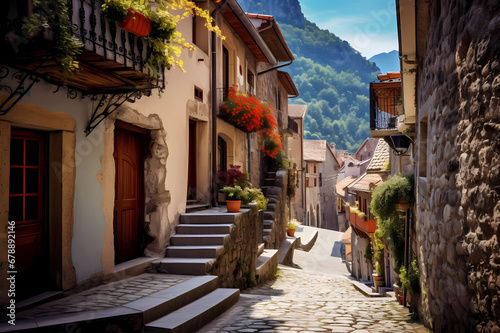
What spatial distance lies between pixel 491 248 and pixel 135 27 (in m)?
3.92

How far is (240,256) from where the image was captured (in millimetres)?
7742

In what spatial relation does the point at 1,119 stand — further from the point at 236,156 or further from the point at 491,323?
the point at 236,156

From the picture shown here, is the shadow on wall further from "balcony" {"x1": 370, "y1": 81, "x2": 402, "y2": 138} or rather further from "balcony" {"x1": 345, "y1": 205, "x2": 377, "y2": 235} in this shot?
"balcony" {"x1": 370, "y1": 81, "x2": 402, "y2": 138}

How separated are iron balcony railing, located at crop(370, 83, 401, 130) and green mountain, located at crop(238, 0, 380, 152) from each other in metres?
73.1

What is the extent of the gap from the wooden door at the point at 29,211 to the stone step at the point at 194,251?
2.37m

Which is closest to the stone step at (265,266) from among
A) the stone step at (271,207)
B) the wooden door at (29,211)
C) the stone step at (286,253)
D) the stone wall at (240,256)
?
the stone wall at (240,256)

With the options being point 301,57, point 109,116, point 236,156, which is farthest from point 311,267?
point 301,57

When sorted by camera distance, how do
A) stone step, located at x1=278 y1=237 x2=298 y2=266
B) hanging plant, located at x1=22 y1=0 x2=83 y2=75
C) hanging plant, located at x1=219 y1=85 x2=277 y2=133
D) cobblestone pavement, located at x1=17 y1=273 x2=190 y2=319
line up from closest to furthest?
hanging plant, located at x1=22 y1=0 x2=83 y2=75
cobblestone pavement, located at x1=17 y1=273 x2=190 y2=319
hanging plant, located at x1=219 y1=85 x2=277 y2=133
stone step, located at x1=278 y1=237 x2=298 y2=266

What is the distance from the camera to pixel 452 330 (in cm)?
343

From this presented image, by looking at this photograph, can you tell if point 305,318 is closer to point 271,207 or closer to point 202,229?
point 202,229

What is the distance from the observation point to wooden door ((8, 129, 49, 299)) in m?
4.31

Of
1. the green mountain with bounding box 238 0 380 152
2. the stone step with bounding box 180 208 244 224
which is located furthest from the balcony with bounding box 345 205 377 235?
the green mountain with bounding box 238 0 380 152

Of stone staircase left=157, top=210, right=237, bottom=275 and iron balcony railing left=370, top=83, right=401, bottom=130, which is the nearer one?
stone staircase left=157, top=210, right=237, bottom=275

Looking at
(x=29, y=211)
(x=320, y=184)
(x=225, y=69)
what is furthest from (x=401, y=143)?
(x=320, y=184)
